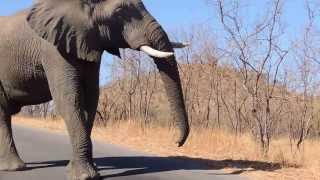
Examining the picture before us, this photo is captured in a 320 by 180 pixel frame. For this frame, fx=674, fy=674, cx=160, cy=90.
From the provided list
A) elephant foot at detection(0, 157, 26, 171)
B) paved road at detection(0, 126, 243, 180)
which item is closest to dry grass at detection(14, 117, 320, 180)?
paved road at detection(0, 126, 243, 180)

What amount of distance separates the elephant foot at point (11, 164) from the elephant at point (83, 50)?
150cm

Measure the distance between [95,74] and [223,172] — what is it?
2957mm

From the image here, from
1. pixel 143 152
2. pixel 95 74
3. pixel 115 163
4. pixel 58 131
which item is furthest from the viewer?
pixel 58 131

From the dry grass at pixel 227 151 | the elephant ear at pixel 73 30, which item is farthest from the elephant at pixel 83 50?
the dry grass at pixel 227 151

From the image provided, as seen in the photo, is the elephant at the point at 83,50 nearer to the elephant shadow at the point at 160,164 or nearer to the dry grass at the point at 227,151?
the elephant shadow at the point at 160,164

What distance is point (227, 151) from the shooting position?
623 inches

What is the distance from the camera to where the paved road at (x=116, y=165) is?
1104cm

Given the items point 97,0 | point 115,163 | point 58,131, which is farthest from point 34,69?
point 58,131

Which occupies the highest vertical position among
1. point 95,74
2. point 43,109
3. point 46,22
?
point 46,22

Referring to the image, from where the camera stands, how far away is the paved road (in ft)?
36.2

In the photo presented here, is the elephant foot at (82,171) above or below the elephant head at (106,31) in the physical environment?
below

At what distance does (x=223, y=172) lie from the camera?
11.9m

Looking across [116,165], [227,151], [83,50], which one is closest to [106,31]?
[83,50]

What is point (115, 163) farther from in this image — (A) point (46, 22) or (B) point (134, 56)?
(B) point (134, 56)
